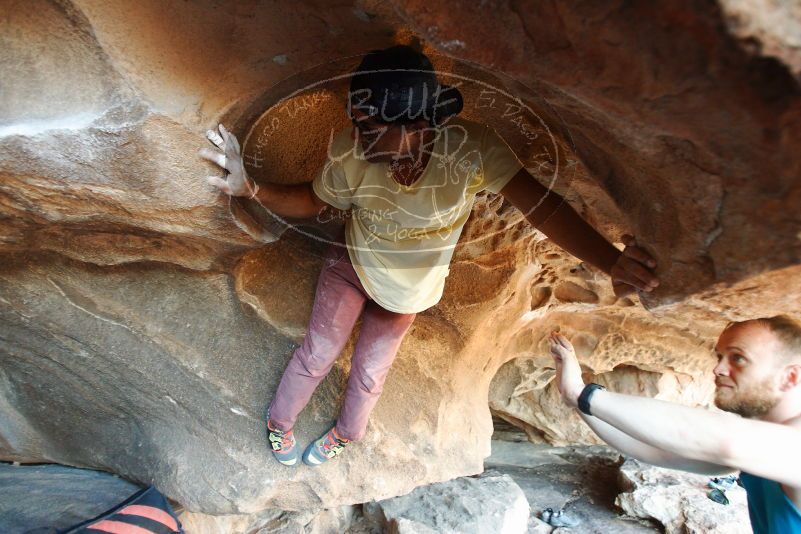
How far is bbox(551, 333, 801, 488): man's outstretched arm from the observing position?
1.01 m

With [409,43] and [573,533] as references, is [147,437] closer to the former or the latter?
[409,43]

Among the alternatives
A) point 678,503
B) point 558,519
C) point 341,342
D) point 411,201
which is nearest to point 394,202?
point 411,201

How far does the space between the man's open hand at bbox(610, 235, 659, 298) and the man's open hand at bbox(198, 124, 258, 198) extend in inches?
31.6

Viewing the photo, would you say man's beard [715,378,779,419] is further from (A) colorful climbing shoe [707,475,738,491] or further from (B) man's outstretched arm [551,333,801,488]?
(A) colorful climbing shoe [707,475,738,491]

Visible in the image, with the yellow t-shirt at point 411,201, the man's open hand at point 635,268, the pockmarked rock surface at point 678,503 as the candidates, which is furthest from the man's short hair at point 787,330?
the pockmarked rock surface at point 678,503

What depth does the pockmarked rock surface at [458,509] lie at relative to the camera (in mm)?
2311

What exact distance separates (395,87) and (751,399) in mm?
937

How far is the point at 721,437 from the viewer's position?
1.01m

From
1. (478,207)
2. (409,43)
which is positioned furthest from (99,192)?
(478,207)

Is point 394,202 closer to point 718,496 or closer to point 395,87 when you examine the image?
point 395,87

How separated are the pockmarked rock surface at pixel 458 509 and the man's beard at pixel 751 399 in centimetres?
141

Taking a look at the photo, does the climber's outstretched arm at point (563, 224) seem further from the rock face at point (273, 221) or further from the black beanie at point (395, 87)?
the black beanie at point (395, 87)

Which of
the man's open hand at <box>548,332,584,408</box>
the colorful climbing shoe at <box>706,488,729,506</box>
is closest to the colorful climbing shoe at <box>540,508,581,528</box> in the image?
the colorful climbing shoe at <box>706,488,729,506</box>

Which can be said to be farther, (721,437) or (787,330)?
(787,330)
